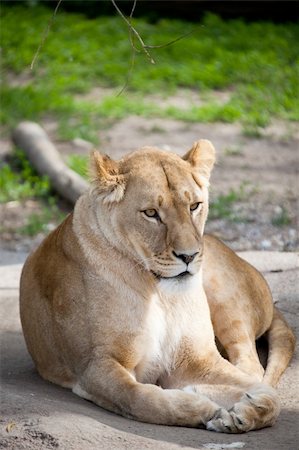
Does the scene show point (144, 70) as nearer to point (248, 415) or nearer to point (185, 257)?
point (185, 257)

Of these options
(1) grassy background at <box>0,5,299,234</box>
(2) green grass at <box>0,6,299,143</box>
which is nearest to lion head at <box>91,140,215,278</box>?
(1) grassy background at <box>0,5,299,234</box>

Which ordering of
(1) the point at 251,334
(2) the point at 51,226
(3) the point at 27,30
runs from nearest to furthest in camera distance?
(1) the point at 251,334, (2) the point at 51,226, (3) the point at 27,30

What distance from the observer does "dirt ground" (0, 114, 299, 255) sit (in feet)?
25.2

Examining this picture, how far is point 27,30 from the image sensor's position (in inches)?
515

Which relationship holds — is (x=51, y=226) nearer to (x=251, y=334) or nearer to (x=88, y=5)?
(x=251, y=334)

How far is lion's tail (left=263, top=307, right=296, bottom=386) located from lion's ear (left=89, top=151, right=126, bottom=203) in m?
0.97

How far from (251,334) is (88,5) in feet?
34.5

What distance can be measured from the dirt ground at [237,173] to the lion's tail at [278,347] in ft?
7.93

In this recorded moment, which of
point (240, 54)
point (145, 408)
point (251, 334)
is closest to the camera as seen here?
point (145, 408)

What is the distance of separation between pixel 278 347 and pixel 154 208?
101cm

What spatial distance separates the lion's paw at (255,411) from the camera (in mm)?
3684

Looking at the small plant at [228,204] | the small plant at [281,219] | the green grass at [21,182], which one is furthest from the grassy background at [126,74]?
the small plant at [281,219]

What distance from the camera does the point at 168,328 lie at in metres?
4.06

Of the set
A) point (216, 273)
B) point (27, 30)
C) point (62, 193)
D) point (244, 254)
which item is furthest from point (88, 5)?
point (216, 273)
